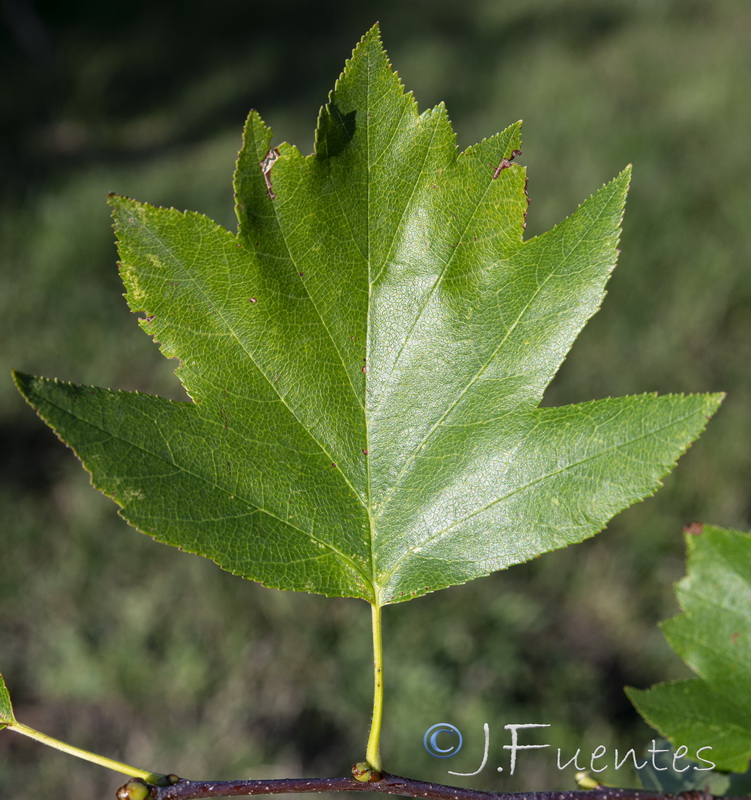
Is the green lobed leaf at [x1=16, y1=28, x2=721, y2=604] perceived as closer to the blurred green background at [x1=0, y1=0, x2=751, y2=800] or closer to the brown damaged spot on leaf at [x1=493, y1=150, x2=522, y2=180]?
the brown damaged spot on leaf at [x1=493, y1=150, x2=522, y2=180]

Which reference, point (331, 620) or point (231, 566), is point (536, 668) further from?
point (231, 566)

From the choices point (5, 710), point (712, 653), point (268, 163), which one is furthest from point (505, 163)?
point (5, 710)

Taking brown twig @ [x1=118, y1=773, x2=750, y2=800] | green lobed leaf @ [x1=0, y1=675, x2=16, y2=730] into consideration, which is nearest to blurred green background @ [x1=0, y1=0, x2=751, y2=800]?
brown twig @ [x1=118, y1=773, x2=750, y2=800]

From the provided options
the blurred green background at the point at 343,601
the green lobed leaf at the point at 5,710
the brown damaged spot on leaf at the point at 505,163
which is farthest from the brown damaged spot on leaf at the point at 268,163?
the blurred green background at the point at 343,601

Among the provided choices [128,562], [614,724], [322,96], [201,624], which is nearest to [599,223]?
[614,724]

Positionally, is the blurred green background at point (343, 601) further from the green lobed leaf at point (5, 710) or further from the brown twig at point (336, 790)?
the green lobed leaf at point (5, 710)

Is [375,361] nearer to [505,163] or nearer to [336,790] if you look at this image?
[505,163]
